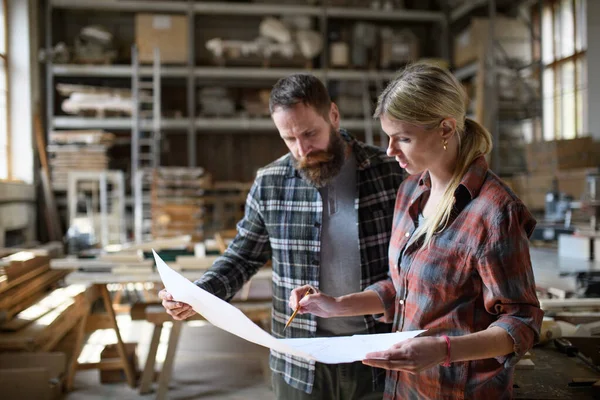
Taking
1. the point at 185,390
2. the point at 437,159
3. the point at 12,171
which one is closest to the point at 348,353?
the point at 437,159

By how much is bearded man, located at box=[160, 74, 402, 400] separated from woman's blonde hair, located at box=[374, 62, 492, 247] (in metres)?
0.56

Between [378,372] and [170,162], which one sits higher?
[170,162]

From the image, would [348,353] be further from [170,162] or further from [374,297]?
[170,162]

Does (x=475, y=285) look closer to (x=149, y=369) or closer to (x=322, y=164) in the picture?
(x=322, y=164)

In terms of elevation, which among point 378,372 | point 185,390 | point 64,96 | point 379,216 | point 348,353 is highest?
point 64,96

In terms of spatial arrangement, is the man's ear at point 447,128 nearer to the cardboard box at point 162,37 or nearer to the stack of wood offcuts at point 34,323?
the stack of wood offcuts at point 34,323

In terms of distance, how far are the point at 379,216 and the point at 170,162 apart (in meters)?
9.58

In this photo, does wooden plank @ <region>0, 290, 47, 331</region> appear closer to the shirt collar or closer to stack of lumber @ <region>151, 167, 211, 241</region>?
stack of lumber @ <region>151, 167, 211, 241</region>

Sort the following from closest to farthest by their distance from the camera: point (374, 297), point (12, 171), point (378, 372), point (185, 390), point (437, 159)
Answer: point (437, 159) < point (374, 297) < point (378, 372) < point (185, 390) < point (12, 171)

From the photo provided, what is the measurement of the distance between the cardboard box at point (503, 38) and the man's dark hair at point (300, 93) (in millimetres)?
8712

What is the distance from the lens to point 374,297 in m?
1.69

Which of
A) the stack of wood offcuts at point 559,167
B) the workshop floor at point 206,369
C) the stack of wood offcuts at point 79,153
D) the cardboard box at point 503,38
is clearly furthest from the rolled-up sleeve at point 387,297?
the cardboard box at point 503,38

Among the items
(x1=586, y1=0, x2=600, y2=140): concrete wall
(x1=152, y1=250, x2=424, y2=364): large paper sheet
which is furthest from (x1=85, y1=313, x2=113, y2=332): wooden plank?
(x1=586, y1=0, x2=600, y2=140): concrete wall

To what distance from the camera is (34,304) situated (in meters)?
5.32
